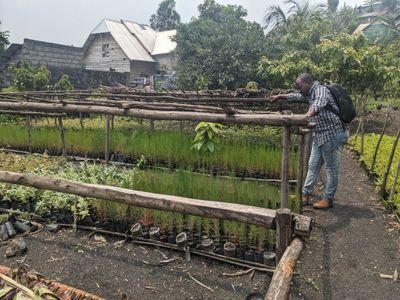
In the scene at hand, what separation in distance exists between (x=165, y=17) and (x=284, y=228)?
5323 cm

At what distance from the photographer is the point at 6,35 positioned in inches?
667

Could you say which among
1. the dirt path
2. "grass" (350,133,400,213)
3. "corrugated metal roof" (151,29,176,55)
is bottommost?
the dirt path

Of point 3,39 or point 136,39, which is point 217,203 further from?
point 136,39

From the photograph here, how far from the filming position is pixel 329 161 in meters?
4.91

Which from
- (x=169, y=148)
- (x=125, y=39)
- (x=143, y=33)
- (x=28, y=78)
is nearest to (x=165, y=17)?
(x=143, y=33)

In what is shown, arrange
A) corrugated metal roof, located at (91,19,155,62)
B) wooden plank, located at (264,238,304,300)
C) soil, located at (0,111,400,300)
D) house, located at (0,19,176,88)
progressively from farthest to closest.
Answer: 1. corrugated metal roof, located at (91,19,155,62)
2. house, located at (0,19,176,88)
3. soil, located at (0,111,400,300)
4. wooden plank, located at (264,238,304,300)

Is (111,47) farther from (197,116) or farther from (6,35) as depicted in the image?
(197,116)

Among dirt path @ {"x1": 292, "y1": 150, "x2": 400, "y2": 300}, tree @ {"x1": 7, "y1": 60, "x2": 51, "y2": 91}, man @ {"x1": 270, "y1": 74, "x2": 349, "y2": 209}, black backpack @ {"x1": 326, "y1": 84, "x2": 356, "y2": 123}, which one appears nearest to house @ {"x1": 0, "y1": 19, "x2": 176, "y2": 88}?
tree @ {"x1": 7, "y1": 60, "x2": 51, "y2": 91}

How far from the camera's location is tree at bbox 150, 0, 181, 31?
170 feet

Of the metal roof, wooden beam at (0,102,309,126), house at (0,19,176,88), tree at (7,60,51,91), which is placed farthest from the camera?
the metal roof

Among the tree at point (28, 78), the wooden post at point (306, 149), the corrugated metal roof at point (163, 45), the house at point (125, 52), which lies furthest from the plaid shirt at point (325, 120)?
the corrugated metal roof at point (163, 45)

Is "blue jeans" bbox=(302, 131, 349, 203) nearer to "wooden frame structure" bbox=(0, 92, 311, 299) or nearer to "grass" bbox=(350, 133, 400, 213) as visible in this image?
"wooden frame structure" bbox=(0, 92, 311, 299)

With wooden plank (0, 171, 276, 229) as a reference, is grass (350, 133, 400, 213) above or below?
below

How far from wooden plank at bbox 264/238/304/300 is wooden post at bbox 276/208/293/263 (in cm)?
14
